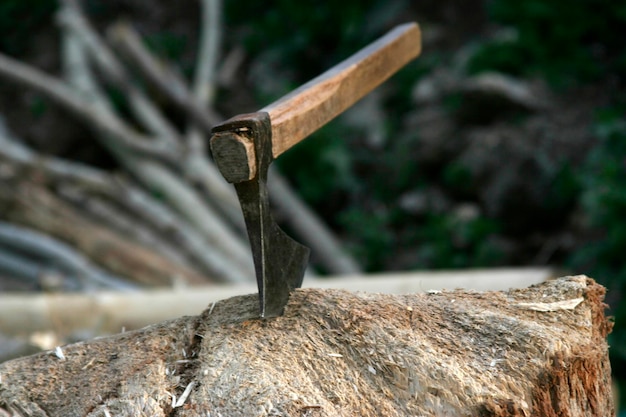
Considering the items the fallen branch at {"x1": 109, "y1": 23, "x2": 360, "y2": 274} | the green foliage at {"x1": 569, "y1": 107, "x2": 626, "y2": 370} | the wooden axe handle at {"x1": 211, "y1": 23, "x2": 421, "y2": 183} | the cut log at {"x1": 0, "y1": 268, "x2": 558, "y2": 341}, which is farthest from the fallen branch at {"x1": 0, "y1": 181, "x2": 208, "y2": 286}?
the wooden axe handle at {"x1": 211, "y1": 23, "x2": 421, "y2": 183}

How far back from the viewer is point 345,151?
20.6ft

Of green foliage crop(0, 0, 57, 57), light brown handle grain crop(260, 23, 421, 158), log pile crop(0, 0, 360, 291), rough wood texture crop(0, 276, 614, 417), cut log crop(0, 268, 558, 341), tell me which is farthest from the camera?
green foliage crop(0, 0, 57, 57)

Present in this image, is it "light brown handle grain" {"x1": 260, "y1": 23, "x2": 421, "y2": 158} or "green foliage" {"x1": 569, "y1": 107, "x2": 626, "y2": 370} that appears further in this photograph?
"green foliage" {"x1": 569, "y1": 107, "x2": 626, "y2": 370}

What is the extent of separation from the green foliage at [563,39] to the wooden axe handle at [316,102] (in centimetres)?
300

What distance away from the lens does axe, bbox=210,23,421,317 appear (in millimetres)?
1479

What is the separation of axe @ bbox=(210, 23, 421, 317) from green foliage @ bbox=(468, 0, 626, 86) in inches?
156

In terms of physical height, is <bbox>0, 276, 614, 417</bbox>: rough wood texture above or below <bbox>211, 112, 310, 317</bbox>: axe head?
below

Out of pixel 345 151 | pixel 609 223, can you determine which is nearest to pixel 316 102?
pixel 609 223

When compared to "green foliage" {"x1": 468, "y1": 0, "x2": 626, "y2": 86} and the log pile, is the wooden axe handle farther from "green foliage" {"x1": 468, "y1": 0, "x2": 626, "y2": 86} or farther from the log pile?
"green foliage" {"x1": 468, "y1": 0, "x2": 626, "y2": 86}

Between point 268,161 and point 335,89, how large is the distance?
22.1 inches

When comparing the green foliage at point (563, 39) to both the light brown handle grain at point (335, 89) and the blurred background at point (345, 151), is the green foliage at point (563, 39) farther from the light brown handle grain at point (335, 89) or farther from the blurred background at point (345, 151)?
the light brown handle grain at point (335, 89)

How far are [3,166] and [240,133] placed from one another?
447cm

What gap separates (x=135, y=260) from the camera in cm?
495

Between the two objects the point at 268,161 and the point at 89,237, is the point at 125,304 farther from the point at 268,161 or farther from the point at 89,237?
the point at 268,161
